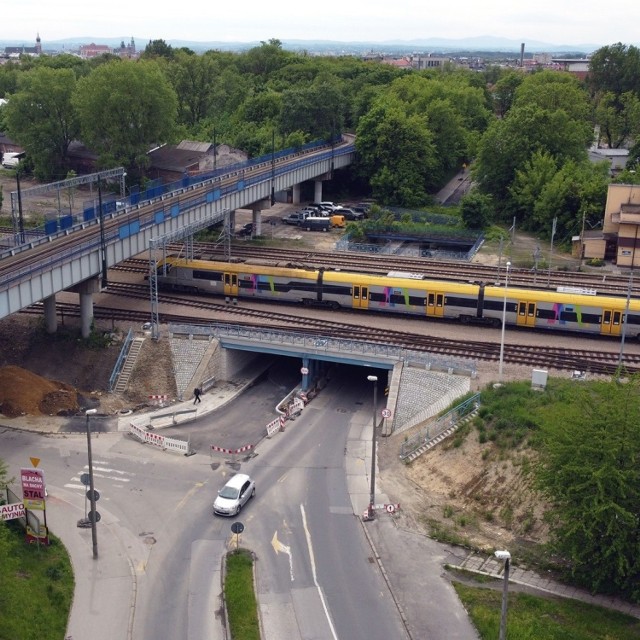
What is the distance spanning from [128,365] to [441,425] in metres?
19.3

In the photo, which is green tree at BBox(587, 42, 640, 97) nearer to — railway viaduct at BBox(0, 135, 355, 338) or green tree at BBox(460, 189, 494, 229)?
green tree at BBox(460, 189, 494, 229)

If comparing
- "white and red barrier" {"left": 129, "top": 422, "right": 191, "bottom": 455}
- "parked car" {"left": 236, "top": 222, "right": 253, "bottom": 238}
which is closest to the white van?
"parked car" {"left": 236, "top": 222, "right": 253, "bottom": 238}

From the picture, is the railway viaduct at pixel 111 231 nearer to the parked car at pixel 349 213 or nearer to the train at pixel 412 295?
the train at pixel 412 295

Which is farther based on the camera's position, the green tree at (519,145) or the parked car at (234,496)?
the green tree at (519,145)

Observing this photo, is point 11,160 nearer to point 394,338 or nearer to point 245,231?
point 245,231

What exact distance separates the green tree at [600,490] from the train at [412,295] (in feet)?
54.8

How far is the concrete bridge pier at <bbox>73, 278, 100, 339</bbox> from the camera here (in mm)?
49656

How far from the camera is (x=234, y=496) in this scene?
109 feet

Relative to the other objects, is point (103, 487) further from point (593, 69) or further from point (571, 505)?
point (593, 69)

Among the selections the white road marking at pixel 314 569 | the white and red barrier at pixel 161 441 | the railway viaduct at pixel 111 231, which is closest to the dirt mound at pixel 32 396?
the railway viaduct at pixel 111 231

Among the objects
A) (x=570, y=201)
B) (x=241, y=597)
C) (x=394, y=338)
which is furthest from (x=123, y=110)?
(x=241, y=597)

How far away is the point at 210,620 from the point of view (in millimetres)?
26469

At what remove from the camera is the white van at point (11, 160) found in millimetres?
107062

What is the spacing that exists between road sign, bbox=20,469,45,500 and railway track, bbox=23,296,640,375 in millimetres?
20920
